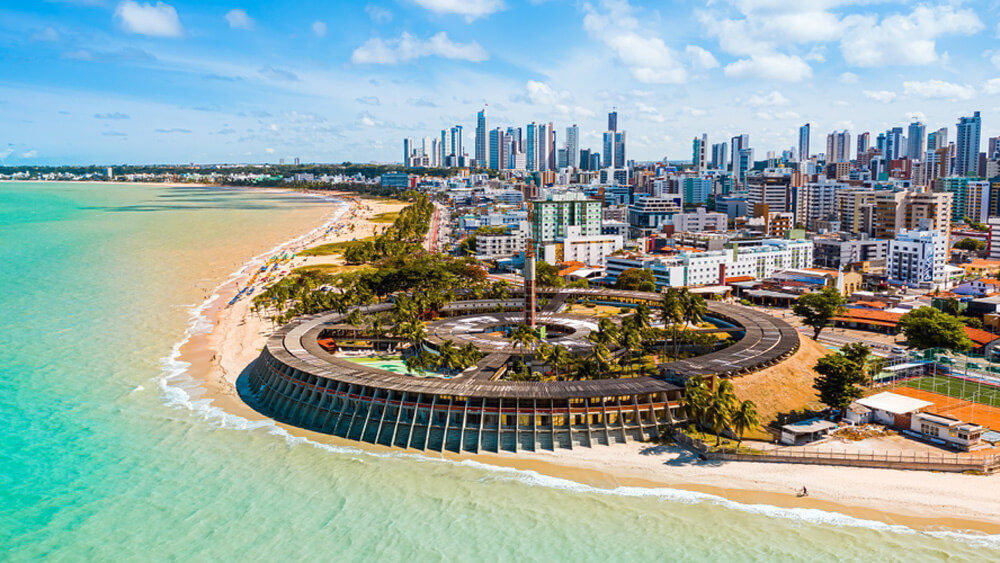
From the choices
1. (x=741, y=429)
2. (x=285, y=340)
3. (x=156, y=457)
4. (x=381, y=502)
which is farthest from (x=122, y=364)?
(x=741, y=429)

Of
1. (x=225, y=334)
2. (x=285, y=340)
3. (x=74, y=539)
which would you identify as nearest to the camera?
(x=74, y=539)

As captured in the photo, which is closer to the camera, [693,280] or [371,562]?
[371,562]

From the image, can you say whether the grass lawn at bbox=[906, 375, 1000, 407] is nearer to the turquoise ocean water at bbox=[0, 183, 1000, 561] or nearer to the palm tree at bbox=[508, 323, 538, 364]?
the turquoise ocean water at bbox=[0, 183, 1000, 561]

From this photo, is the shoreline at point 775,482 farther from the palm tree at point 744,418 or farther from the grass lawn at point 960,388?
the grass lawn at point 960,388

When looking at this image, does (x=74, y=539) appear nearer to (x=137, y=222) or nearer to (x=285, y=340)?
(x=285, y=340)

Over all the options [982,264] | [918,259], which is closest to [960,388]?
[918,259]

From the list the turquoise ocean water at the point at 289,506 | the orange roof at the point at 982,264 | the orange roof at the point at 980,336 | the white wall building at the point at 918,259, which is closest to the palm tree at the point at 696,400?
the turquoise ocean water at the point at 289,506
